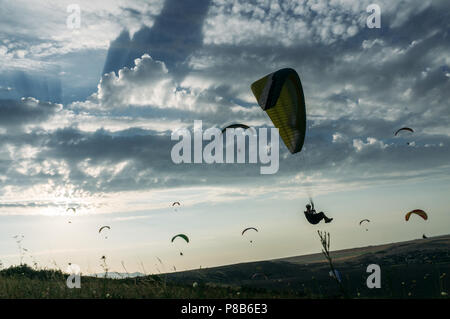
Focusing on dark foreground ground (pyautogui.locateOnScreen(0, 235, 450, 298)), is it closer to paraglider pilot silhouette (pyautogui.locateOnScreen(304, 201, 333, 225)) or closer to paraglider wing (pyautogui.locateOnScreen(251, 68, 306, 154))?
paraglider pilot silhouette (pyautogui.locateOnScreen(304, 201, 333, 225))

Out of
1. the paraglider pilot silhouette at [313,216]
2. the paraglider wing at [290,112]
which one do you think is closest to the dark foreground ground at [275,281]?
the paraglider pilot silhouette at [313,216]

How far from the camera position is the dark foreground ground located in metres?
14.9

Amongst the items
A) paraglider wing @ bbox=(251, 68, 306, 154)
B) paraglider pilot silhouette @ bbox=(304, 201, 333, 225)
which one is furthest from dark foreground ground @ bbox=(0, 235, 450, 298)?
paraglider wing @ bbox=(251, 68, 306, 154)

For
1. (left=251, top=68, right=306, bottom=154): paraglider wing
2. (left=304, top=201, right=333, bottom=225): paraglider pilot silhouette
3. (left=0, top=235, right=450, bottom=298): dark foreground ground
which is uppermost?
(left=251, top=68, right=306, bottom=154): paraglider wing

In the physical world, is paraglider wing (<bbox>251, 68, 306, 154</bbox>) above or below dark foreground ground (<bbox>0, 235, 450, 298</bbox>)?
above

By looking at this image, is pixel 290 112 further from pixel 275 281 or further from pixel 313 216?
pixel 275 281

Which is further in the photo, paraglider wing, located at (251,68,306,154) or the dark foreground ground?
paraglider wing, located at (251,68,306,154)

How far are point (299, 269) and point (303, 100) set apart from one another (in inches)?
1128

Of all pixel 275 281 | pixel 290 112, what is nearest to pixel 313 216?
pixel 290 112

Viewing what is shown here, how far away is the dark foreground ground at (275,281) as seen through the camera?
14.9 meters

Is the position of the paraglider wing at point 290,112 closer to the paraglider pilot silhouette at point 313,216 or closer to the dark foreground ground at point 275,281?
the paraglider pilot silhouette at point 313,216

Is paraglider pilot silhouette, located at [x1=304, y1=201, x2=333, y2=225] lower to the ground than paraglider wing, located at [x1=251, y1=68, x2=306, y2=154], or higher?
lower
